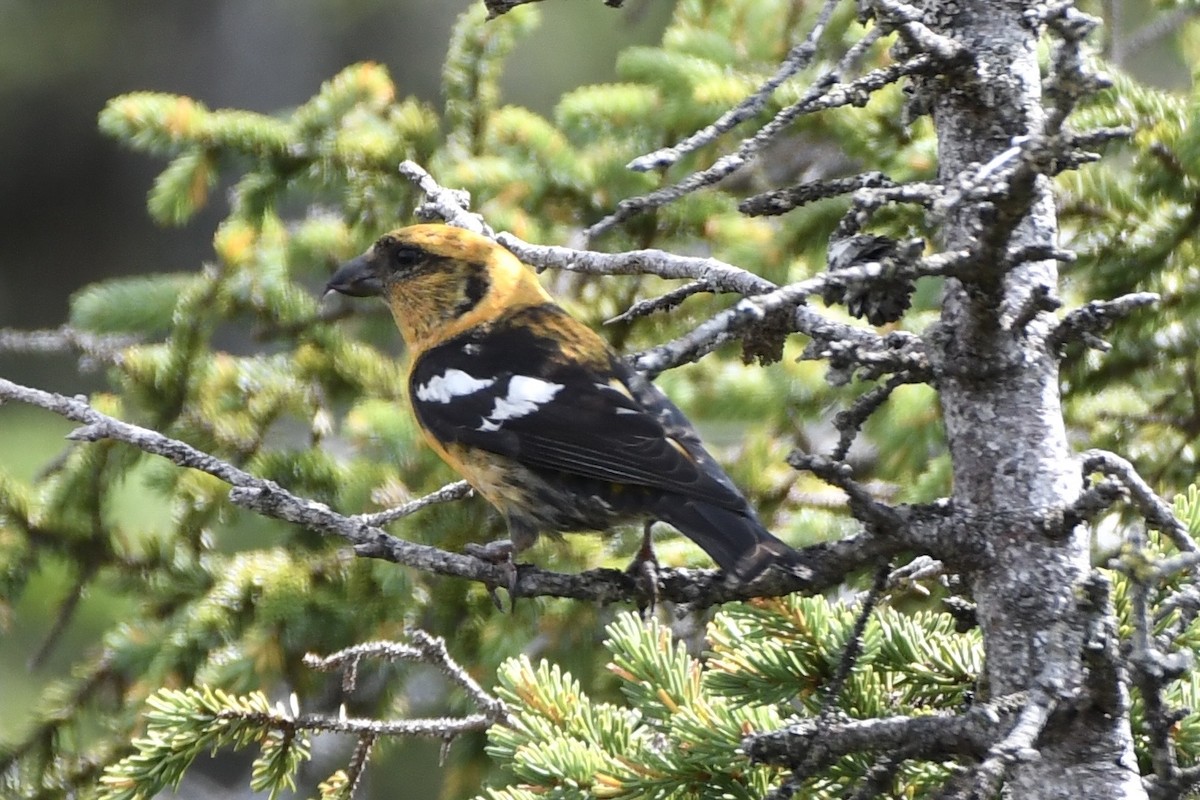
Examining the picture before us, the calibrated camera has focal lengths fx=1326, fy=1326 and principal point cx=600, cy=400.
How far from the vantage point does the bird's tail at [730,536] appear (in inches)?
78.6

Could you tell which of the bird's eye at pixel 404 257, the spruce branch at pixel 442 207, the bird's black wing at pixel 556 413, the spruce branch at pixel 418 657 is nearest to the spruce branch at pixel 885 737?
the spruce branch at pixel 418 657

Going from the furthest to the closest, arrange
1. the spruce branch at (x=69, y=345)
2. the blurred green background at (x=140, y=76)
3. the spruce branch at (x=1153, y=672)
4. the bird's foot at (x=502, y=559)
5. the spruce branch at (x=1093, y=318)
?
the blurred green background at (x=140, y=76), the spruce branch at (x=69, y=345), the bird's foot at (x=502, y=559), the spruce branch at (x=1093, y=318), the spruce branch at (x=1153, y=672)

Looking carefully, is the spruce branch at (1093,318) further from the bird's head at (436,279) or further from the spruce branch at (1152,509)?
the bird's head at (436,279)

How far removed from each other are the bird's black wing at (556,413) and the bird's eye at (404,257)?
0.95 feet

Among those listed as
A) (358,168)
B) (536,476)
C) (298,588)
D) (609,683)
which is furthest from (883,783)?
(358,168)

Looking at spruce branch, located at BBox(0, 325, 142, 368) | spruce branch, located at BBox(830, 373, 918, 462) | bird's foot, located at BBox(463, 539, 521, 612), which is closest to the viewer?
spruce branch, located at BBox(830, 373, 918, 462)

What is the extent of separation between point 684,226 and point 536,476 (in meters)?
1.23

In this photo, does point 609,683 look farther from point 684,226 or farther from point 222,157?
point 222,157

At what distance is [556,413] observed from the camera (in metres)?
3.02

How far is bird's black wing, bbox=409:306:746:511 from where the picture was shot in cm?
272

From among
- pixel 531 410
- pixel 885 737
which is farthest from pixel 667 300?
pixel 531 410

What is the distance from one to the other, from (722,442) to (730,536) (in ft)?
10.8

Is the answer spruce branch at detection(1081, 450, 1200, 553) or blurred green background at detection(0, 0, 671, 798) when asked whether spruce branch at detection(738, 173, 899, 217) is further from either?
blurred green background at detection(0, 0, 671, 798)

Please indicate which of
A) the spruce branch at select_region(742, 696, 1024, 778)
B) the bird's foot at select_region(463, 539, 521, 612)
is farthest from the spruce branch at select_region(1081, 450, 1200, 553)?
the bird's foot at select_region(463, 539, 521, 612)
